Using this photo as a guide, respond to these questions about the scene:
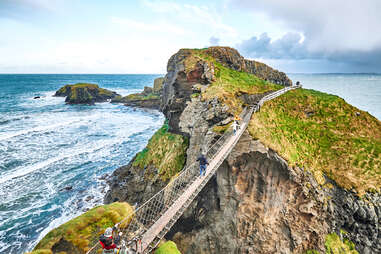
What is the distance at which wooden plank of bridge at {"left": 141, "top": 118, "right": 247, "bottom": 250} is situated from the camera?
8.31m

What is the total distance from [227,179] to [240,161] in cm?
163

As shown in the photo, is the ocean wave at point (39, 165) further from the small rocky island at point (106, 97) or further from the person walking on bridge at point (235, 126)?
the small rocky island at point (106, 97)

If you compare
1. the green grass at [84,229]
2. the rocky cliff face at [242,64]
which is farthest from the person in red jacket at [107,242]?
the rocky cliff face at [242,64]

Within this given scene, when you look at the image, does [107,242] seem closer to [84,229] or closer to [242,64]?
[84,229]

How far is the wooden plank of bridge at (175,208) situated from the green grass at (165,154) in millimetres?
7461

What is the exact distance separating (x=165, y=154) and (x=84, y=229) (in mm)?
13977

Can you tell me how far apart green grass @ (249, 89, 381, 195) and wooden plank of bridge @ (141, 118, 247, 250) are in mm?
3436

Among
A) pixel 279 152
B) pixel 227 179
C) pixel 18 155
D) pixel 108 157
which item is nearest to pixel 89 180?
pixel 108 157

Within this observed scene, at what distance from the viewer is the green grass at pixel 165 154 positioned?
19625 millimetres

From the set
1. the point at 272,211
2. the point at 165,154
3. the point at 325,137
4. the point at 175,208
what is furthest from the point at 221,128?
the point at 325,137

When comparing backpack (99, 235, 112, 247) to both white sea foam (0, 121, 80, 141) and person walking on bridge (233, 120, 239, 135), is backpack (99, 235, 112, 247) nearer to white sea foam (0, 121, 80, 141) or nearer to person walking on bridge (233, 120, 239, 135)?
person walking on bridge (233, 120, 239, 135)

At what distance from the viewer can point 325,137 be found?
16766mm

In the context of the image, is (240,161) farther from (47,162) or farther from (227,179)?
(47,162)

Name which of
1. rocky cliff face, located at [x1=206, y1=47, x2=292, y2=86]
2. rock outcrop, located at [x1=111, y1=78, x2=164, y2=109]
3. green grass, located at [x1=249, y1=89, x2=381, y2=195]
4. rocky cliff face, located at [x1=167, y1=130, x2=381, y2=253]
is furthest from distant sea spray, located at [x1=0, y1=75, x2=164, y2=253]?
rocky cliff face, located at [x1=206, y1=47, x2=292, y2=86]
